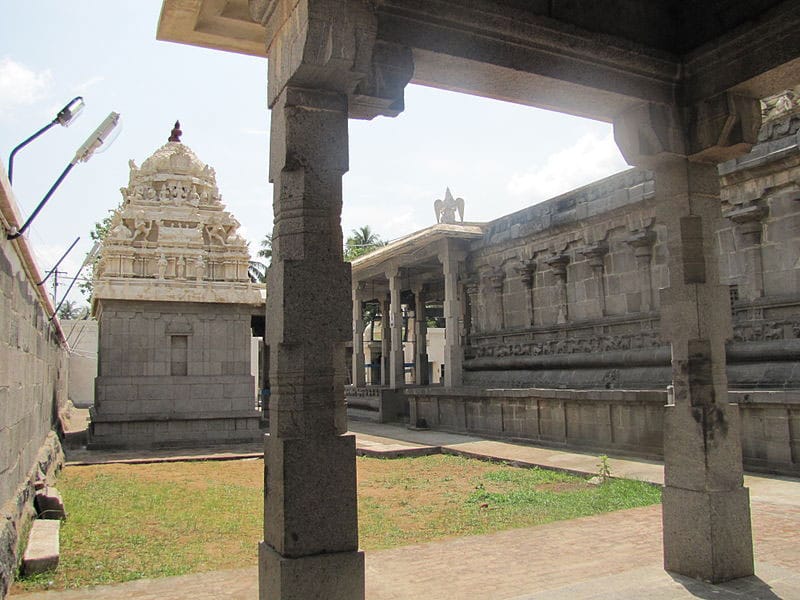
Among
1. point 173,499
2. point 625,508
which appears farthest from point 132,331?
point 625,508

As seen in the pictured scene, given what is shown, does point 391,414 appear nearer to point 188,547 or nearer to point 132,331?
point 132,331

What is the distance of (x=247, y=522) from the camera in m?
8.47

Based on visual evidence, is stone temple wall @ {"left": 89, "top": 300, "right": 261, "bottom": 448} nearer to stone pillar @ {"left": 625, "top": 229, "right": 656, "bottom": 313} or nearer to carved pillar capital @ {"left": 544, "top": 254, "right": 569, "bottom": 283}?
carved pillar capital @ {"left": 544, "top": 254, "right": 569, "bottom": 283}

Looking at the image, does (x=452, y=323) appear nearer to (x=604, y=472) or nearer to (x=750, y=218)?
(x=750, y=218)

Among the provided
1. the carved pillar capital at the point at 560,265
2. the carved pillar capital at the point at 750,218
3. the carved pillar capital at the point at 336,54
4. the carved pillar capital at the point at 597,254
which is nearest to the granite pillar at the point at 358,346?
the carved pillar capital at the point at 560,265

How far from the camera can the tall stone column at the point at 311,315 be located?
12.2 ft

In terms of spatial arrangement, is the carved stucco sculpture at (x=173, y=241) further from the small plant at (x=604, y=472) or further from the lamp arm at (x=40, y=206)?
the small plant at (x=604, y=472)

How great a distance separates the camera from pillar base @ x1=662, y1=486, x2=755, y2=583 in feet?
16.0

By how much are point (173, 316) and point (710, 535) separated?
15.6 metres

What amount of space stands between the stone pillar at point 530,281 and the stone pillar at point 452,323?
2.67m

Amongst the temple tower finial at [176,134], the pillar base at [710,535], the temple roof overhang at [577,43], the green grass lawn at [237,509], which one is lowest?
the green grass lawn at [237,509]

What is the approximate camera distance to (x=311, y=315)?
388 cm

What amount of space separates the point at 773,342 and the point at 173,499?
9.74 m

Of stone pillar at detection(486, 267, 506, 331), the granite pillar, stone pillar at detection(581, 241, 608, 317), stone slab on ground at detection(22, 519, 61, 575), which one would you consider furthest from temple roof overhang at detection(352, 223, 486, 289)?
stone slab on ground at detection(22, 519, 61, 575)
